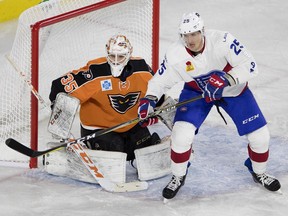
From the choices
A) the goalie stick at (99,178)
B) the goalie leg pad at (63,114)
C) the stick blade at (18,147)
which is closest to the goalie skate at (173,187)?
the goalie stick at (99,178)

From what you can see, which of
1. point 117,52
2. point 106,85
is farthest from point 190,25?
point 106,85

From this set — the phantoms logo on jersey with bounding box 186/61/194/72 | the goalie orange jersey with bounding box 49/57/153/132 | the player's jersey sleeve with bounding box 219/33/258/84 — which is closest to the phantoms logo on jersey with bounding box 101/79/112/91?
the goalie orange jersey with bounding box 49/57/153/132

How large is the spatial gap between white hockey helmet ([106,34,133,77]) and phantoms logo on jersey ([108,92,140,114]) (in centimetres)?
13

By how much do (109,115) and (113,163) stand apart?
0.80 feet

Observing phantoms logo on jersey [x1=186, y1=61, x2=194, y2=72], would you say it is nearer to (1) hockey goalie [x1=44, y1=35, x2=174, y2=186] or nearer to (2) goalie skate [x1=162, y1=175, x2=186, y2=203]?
(1) hockey goalie [x1=44, y1=35, x2=174, y2=186]

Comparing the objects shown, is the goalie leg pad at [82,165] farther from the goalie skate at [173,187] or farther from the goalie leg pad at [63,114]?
the goalie skate at [173,187]

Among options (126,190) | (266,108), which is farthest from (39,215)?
(266,108)

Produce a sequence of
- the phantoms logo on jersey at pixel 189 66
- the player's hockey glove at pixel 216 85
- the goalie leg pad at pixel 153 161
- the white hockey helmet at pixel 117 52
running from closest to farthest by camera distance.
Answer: the player's hockey glove at pixel 216 85 → the phantoms logo on jersey at pixel 189 66 → the white hockey helmet at pixel 117 52 → the goalie leg pad at pixel 153 161

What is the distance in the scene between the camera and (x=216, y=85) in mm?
4344

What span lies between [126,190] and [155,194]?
13 centimetres

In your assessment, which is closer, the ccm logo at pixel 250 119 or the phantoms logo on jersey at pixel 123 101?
the ccm logo at pixel 250 119

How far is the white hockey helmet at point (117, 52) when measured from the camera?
15.0ft

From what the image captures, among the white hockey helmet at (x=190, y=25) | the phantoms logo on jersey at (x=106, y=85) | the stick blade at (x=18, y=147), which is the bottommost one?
the stick blade at (x=18, y=147)

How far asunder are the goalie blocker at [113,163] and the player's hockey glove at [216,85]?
0.45 metres
